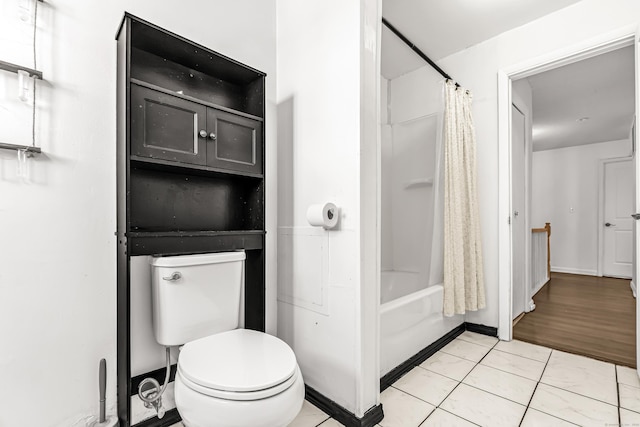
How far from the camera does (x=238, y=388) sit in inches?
37.8

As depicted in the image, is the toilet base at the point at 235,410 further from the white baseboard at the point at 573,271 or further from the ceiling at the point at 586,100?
the white baseboard at the point at 573,271

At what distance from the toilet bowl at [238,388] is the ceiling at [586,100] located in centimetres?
349

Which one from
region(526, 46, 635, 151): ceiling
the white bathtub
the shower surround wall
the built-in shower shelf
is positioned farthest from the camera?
region(526, 46, 635, 151): ceiling

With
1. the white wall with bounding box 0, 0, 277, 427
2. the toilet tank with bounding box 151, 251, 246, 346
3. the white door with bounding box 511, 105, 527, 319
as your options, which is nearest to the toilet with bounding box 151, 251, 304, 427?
the toilet tank with bounding box 151, 251, 246, 346

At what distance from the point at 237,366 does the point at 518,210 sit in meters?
2.78

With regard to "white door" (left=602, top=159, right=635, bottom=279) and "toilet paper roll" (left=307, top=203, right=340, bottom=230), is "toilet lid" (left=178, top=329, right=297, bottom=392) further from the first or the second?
"white door" (left=602, top=159, right=635, bottom=279)

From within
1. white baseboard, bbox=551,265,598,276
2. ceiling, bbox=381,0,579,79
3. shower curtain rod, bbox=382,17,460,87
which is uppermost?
ceiling, bbox=381,0,579,79

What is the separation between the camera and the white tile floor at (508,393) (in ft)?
4.78

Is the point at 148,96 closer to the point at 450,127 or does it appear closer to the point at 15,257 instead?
the point at 15,257

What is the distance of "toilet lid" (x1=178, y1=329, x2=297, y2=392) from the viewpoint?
3.24ft

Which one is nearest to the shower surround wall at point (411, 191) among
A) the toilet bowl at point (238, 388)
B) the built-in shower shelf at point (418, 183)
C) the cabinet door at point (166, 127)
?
the built-in shower shelf at point (418, 183)

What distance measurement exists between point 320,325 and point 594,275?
6090 millimetres

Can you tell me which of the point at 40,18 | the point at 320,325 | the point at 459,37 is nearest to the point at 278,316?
the point at 320,325

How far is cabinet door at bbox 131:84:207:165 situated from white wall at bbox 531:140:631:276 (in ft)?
21.9
